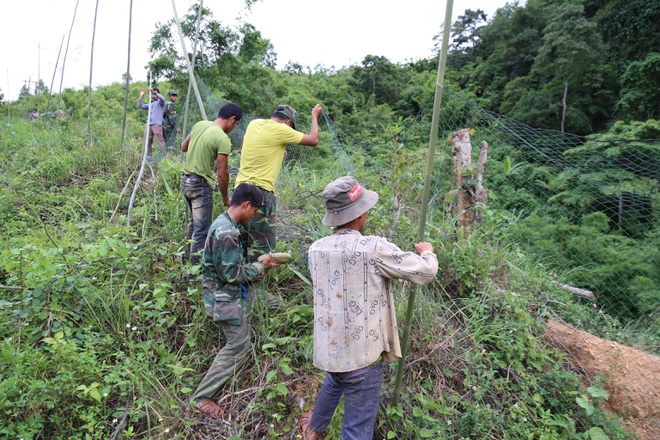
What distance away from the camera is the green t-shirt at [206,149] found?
333 centimetres

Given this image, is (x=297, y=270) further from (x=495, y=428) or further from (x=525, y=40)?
(x=525, y=40)

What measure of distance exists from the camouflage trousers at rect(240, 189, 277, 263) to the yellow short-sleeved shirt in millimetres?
131

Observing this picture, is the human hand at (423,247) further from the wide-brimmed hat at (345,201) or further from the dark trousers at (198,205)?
the dark trousers at (198,205)

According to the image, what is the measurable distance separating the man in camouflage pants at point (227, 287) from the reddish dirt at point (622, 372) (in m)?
2.38

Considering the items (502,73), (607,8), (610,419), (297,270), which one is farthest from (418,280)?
(502,73)

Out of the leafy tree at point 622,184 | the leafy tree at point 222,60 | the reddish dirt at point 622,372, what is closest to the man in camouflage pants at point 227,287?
the reddish dirt at point 622,372

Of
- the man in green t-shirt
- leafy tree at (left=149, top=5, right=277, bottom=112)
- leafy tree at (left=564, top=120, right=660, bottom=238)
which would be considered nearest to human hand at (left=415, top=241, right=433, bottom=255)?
leafy tree at (left=564, top=120, right=660, bottom=238)

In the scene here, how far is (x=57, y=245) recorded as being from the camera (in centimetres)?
320

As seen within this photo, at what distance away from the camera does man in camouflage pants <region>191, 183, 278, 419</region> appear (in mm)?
2367

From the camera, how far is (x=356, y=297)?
1.83m

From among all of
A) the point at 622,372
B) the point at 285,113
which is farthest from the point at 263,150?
the point at 622,372

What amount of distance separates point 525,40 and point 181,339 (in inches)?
990

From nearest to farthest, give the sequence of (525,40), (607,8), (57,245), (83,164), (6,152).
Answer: (57,245), (83,164), (6,152), (607,8), (525,40)

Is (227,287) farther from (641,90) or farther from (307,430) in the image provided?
(641,90)
